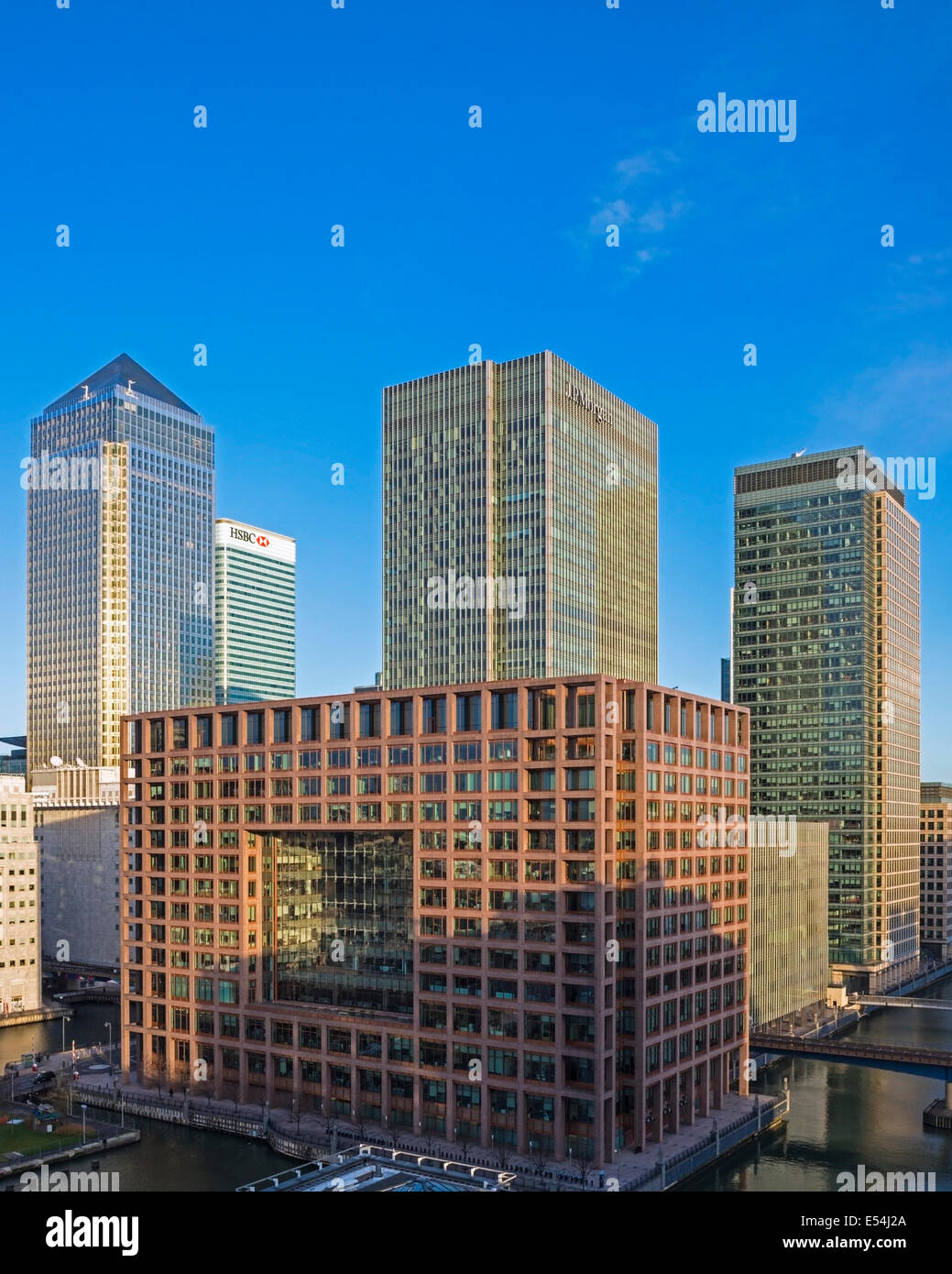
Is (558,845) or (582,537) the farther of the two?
(582,537)

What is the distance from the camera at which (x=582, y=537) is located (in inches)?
7781

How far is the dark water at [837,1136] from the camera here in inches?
3383

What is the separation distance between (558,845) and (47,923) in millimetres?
129470

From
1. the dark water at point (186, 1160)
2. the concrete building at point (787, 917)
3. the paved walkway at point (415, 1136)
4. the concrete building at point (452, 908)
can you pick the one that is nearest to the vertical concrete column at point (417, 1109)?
the concrete building at point (452, 908)

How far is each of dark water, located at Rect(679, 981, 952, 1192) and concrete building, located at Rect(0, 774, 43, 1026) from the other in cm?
9329

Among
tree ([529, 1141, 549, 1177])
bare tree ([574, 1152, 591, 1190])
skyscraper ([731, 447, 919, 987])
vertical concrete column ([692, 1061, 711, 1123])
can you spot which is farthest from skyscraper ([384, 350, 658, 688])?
bare tree ([574, 1152, 591, 1190])

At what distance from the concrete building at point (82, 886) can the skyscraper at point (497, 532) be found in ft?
168

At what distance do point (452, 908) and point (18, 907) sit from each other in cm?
8791

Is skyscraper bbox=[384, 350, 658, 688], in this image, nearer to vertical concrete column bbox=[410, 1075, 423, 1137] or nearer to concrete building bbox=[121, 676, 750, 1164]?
concrete building bbox=[121, 676, 750, 1164]

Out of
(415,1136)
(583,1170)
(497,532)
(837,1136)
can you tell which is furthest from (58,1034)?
(497,532)

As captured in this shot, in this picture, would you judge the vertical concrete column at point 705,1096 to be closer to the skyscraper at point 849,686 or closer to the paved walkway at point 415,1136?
the paved walkway at point 415,1136

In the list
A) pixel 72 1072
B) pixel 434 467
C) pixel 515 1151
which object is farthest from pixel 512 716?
pixel 434 467

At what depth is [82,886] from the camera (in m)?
184

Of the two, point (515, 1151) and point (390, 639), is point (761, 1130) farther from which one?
point (390, 639)
